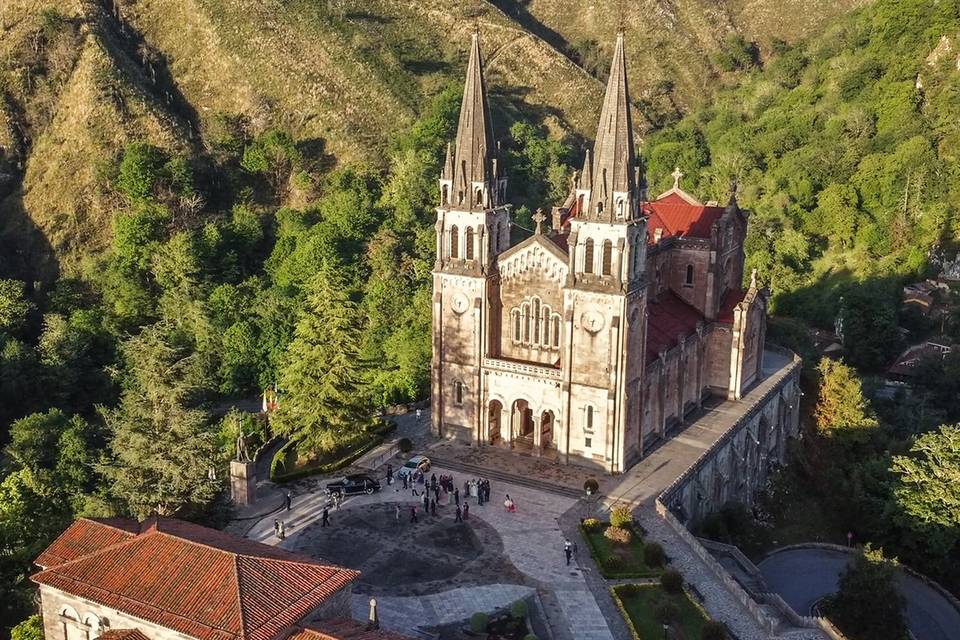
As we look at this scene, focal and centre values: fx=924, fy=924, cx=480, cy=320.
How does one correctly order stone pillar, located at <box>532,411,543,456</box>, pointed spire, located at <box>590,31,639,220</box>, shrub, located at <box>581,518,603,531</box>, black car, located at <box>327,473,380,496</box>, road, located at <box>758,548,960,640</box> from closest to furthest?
shrub, located at <box>581,518,603,531</box>
black car, located at <box>327,473,380,496</box>
pointed spire, located at <box>590,31,639,220</box>
road, located at <box>758,548,960,640</box>
stone pillar, located at <box>532,411,543,456</box>

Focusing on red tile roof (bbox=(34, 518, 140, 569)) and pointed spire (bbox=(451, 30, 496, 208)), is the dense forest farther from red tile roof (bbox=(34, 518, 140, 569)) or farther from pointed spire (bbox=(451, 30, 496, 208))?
→ pointed spire (bbox=(451, 30, 496, 208))

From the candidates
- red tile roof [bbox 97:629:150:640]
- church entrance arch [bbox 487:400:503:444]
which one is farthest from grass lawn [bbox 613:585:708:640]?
red tile roof [bbox 97:629:150:640]

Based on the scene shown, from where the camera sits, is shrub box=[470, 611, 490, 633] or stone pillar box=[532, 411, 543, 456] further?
stone pillar box=[532, 411, 543, 456]

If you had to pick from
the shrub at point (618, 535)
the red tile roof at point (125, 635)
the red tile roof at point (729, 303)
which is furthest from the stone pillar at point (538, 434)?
the red tile roof at point (125, 635)

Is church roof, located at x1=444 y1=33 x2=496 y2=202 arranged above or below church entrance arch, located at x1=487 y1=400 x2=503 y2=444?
above

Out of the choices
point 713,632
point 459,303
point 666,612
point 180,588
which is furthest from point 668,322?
point 180,588

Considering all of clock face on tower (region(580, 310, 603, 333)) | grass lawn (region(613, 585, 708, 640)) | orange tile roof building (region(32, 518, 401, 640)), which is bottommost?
grass lawn (region(613, 585, 708, 640))

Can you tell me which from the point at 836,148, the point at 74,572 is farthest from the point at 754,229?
the point at 74,572

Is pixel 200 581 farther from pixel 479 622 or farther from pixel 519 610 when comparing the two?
pixel 519 610
